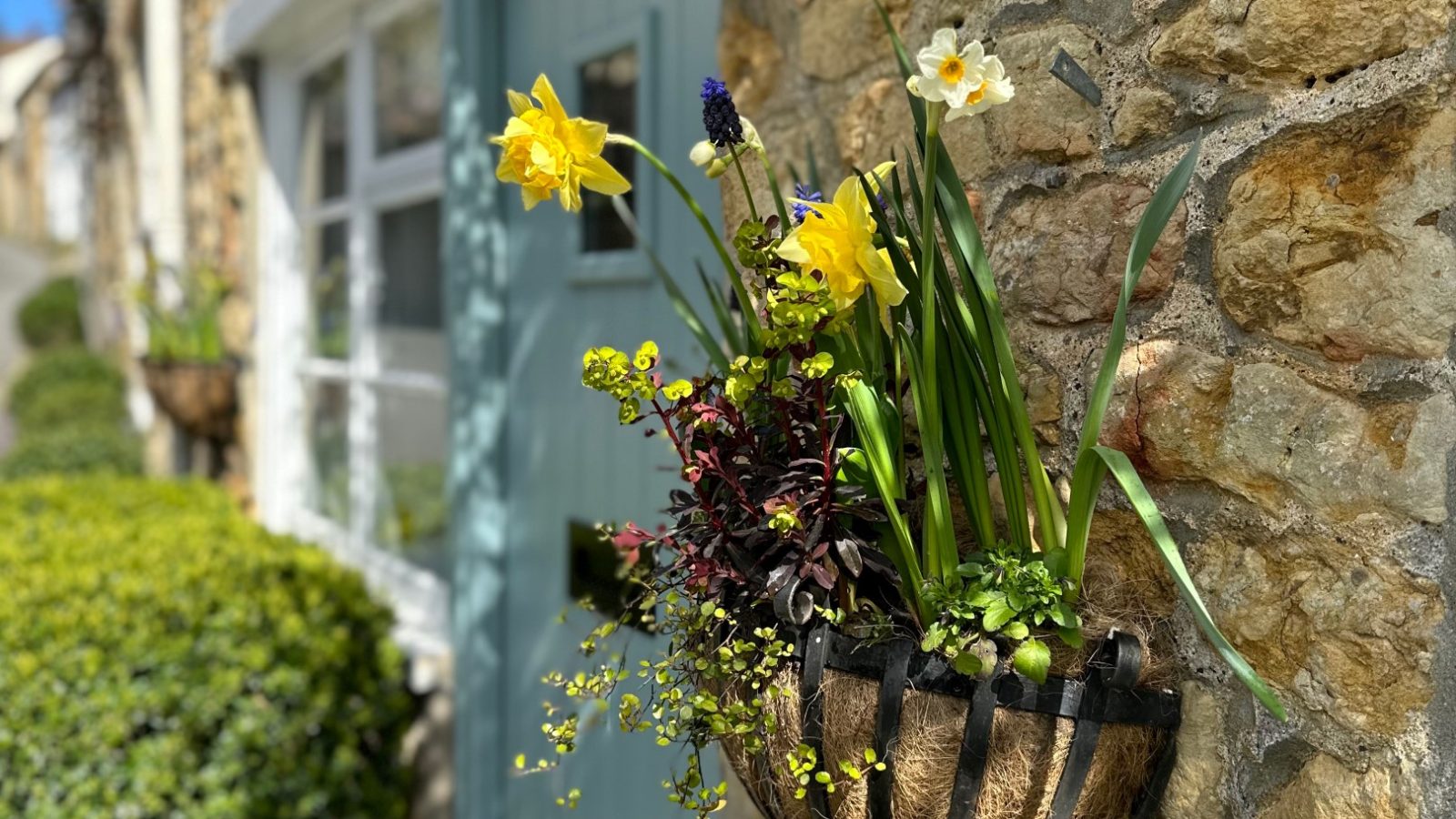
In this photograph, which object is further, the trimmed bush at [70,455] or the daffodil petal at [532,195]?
the trimmed bush at [70,455]

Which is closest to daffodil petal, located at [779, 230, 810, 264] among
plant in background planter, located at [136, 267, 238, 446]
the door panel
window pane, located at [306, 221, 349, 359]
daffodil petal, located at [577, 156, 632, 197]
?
daffodil petal, located at [577, 156, 632, 197]

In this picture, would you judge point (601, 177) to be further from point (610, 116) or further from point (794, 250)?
point (610, 116)

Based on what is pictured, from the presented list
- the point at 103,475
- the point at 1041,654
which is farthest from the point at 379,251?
the point at 1041,654

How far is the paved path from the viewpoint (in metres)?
14.3

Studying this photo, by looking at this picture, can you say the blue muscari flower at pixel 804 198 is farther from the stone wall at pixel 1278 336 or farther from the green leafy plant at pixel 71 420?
the green leafy plant at pixel 71 420

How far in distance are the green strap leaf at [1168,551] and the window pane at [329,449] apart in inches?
141

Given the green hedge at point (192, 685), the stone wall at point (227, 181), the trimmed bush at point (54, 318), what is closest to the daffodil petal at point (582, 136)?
the green hedge at point (192, 685)

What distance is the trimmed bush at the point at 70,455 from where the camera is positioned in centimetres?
684

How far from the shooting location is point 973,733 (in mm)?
1037

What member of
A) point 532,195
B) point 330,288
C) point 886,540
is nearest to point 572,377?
point 532,195

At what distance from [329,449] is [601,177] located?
357 centimetres

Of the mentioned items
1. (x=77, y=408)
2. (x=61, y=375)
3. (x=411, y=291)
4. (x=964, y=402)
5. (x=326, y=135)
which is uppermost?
(x=326, y=135)

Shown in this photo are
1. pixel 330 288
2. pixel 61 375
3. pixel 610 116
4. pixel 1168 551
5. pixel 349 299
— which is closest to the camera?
pixel 1168 551

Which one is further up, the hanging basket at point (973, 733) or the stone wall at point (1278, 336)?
the stone wall at point (1278, 336)
